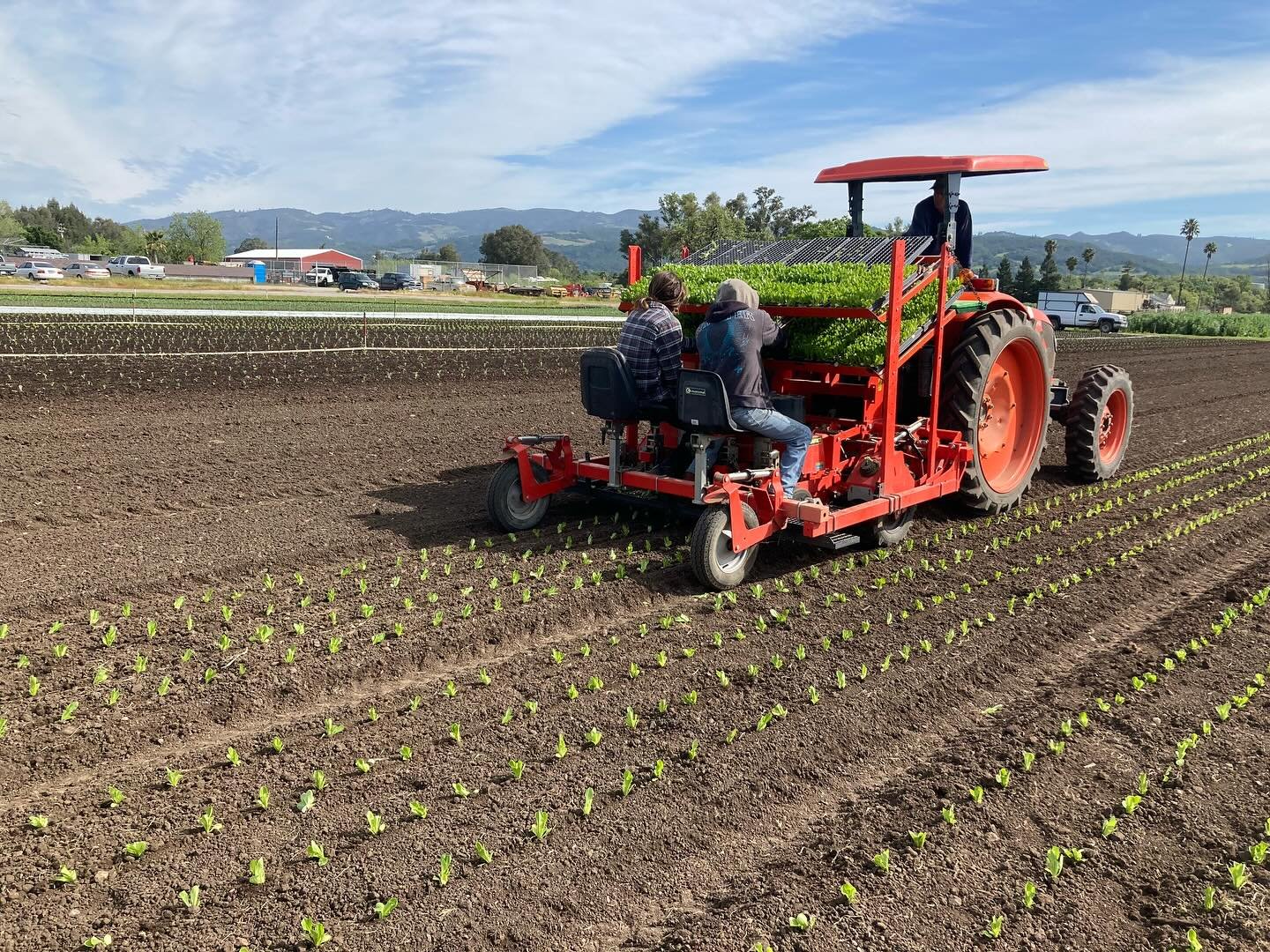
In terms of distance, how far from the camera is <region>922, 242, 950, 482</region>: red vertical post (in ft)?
22.0

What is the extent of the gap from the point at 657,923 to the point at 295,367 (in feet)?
47.4

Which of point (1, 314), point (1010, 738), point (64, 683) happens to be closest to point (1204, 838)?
point (1010, 738)

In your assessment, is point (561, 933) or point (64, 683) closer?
point (561, 933)

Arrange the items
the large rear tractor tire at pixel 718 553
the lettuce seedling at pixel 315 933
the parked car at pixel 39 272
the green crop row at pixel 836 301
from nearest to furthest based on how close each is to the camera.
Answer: the lettuce seedling at pixel 315 933 → the large rear tractor tire at pixel 718 553 → the green crop row at pixel 836 301 → the parked car at pixel 39 272

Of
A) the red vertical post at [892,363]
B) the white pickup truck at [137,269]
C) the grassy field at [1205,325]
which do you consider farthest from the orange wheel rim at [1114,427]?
the white pickup truck at [137,269]

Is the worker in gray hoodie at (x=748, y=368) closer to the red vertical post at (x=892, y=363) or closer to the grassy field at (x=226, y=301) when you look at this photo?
the red vertical post at (x=892, y=363)

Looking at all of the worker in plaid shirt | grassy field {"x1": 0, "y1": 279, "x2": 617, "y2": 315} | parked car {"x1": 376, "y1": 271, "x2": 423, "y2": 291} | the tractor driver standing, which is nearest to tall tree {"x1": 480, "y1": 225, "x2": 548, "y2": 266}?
parked car {"x1": 376, "y1": 271, "x2": 423, "y2": 291}

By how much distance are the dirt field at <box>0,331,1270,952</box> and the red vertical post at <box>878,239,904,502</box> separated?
788mm

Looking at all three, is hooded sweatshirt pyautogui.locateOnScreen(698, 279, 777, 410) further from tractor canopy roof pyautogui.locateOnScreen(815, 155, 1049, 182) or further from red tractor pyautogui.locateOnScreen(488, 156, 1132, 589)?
tractor canopy roof pyautogui.locateOnScreen(815, 155, 1049, 182)

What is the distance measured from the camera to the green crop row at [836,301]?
6434 mm

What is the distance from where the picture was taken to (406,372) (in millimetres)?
16203

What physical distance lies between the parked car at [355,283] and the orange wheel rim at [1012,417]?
56.4 m

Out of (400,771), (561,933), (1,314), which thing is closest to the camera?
(561,933)

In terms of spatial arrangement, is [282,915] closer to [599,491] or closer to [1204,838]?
[1204,838]
